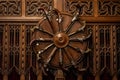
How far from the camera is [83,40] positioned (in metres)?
4.53

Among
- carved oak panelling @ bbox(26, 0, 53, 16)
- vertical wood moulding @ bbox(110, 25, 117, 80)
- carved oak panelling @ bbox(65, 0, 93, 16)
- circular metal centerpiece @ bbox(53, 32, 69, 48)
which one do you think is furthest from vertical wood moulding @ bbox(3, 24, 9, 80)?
vertical wood moulding @ bbox(110, 25, 117, 80)

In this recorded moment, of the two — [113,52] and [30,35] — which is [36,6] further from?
[113,52]

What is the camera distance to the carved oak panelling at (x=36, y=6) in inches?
186

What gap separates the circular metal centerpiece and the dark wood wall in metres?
0.32

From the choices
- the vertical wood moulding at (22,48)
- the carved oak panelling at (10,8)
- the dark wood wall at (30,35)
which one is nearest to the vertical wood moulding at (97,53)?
Answer: the dark wood wall at (30,35)

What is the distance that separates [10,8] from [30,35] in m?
0.44

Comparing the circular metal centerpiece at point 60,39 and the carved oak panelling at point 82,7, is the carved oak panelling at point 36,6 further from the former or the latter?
the circular metal centerpiece at point 60,39

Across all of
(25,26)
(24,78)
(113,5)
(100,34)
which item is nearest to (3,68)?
(24,78)

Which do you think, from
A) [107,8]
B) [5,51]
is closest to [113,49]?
[107,8]

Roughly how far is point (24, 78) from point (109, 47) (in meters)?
1.15

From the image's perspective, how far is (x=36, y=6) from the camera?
475cm

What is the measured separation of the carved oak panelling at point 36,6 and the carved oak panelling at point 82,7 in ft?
0.76

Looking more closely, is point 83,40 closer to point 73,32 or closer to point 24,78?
point 73,32

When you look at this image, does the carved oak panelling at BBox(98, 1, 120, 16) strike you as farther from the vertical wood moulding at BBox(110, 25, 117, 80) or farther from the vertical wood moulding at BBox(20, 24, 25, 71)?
the vertical wood moulding at BBox(20, 24, 25, 71)
